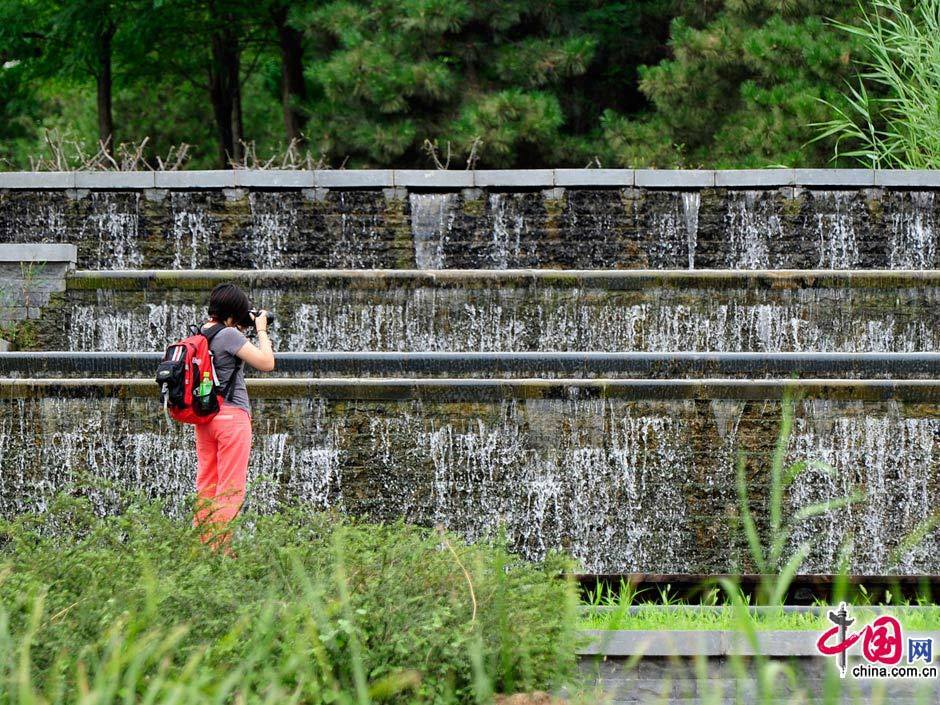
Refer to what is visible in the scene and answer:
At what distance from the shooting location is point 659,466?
7.80m

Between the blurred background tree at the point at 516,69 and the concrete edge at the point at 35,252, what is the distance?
5.64 metres

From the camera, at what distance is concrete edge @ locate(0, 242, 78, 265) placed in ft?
32.4

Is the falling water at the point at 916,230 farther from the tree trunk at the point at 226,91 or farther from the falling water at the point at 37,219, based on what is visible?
the tree trunk at the point at 226,91

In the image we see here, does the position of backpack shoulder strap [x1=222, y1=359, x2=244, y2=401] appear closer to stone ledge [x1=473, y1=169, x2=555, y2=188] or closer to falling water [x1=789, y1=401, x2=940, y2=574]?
falling water [x1=789, y1=401, x2=940, y2=574]

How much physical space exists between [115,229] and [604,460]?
22.3 feet

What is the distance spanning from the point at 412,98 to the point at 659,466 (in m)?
11.2

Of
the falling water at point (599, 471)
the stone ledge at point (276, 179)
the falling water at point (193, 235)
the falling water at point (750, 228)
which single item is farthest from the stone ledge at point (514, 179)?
the falling water at point (599, 471)

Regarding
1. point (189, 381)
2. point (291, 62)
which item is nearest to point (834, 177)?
point (189, 381)

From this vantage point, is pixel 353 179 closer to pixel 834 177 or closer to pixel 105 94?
pixel 834 177

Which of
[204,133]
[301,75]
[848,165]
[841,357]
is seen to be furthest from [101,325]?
[204,133]

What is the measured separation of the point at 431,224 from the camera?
1272cm

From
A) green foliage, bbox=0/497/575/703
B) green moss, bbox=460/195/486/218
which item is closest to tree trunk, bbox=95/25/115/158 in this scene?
green moss, bbox=460/195/486/218

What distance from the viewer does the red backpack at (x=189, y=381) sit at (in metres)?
5.81

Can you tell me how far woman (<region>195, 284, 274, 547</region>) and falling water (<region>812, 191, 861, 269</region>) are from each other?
8092mm
